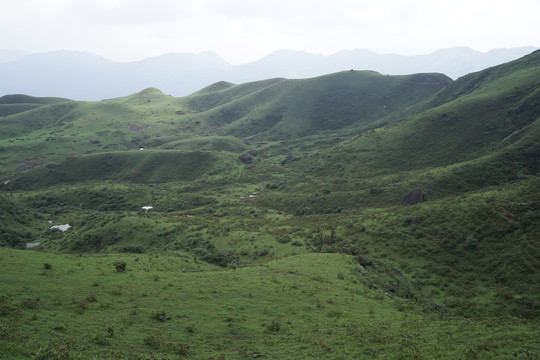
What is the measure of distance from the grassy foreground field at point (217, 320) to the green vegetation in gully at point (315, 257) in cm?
15

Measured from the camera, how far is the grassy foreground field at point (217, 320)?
52.5 feet

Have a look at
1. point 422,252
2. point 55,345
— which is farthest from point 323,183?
point 55,345

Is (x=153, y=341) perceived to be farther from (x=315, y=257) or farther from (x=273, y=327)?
(x=315, y=257)

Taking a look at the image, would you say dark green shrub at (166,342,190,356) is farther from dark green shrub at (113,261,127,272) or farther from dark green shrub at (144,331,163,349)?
dark green shrub at (113,261,127,272)

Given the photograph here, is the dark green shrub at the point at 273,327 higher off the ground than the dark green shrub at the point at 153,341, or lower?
lower

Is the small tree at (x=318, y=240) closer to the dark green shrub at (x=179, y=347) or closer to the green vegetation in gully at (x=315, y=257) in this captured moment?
the green vegetation in gully at (x=315, y=257)

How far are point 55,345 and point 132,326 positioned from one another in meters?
5.45

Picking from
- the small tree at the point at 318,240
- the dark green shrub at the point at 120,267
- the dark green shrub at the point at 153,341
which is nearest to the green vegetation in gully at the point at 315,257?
the dark green shrub at the point at 153,341

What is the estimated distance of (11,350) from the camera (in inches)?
489

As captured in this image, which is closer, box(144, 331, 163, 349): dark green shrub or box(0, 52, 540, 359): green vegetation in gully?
box(144, 331, 163, 349): dark green shrub

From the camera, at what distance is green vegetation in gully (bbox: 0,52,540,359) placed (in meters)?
17.9

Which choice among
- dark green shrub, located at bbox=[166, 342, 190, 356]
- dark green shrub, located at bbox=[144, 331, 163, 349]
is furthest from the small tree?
dark green shrub, located at bbox=[144, 331, 163, 349]

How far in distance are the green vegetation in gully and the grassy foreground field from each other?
15 centimetres

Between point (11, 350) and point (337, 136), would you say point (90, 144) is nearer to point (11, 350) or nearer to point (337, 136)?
point (337, 136)
